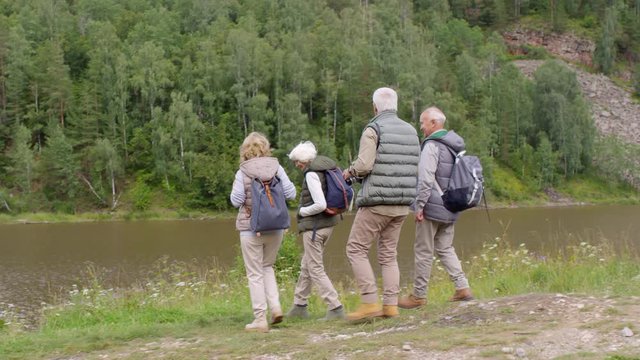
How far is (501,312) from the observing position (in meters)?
6.61

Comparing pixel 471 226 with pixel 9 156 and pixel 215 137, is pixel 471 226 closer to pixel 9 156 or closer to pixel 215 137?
pixel 215 137

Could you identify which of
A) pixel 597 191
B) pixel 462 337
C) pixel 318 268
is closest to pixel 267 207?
pixel 318 268

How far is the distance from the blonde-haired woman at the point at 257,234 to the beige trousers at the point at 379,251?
37.2 inches

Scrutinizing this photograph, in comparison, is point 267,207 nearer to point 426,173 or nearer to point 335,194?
point 335,194

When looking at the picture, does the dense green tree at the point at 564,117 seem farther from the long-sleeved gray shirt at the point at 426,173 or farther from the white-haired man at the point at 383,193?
the white-haired man at the point at 383,193

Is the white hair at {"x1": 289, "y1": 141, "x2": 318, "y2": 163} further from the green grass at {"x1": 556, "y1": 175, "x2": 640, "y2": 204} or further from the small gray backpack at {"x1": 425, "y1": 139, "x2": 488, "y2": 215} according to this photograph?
the green grass at {"x1": 556, "y1": 175, "x2": 640, "y2": 204}

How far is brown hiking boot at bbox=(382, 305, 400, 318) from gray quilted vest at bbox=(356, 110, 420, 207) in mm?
1190

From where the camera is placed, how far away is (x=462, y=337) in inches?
233

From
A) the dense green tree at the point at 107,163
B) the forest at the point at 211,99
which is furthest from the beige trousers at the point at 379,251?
the dense green tree at the point at 107,163

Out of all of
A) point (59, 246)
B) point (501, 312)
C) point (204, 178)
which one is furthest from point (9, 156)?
point (501, 312)

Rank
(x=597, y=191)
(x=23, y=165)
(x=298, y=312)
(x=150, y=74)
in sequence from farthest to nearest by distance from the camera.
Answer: (x=597, y=191) < (x=150, y=74) < (x=23, y=165) < (x=298, y=312)

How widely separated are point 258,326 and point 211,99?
59848mm

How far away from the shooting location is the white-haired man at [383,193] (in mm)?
7207

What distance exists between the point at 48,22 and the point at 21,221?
3358 cm
